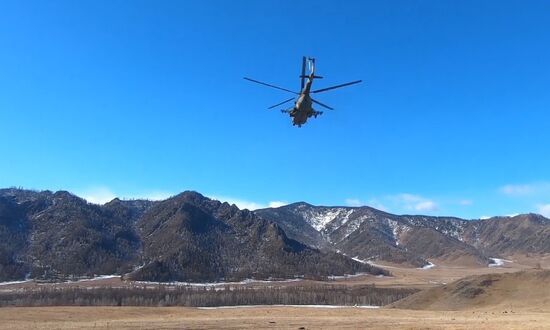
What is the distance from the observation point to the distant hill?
118787mm

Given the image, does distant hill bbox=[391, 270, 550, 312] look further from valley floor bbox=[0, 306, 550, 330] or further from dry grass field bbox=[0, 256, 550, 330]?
valley floor bbox=[0, 306, 550, 330]

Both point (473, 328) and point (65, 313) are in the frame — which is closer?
point (473, 328)

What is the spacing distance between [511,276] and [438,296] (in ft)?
62.7

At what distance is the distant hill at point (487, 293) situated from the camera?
390 feet

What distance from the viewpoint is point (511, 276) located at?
138m

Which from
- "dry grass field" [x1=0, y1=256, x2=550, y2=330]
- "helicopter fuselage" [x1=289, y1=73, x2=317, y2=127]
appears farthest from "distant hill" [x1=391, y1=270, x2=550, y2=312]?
"helicopter fuselage" [x1=289, y1=73, x2=317, y2=127]

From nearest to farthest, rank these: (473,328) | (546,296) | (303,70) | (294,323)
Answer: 1. (303,70)
2. (473,328)
3. (294,323)
4. (546,296)

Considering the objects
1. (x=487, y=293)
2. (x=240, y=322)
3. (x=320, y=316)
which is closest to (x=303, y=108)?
(x=240, y=322)

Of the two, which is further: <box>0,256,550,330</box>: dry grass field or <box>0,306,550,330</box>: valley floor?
<box>0,256,550,330</box>: dry grass field

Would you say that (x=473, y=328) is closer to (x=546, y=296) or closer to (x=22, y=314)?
(x=22, y=314)

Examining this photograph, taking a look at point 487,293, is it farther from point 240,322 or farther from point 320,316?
point 240,322

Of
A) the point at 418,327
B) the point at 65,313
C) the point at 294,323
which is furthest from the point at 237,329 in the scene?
the point at 65,313

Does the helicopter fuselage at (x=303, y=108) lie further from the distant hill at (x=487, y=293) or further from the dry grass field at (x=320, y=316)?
the distant hill at (x=487, y=293)

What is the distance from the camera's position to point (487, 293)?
127 m
